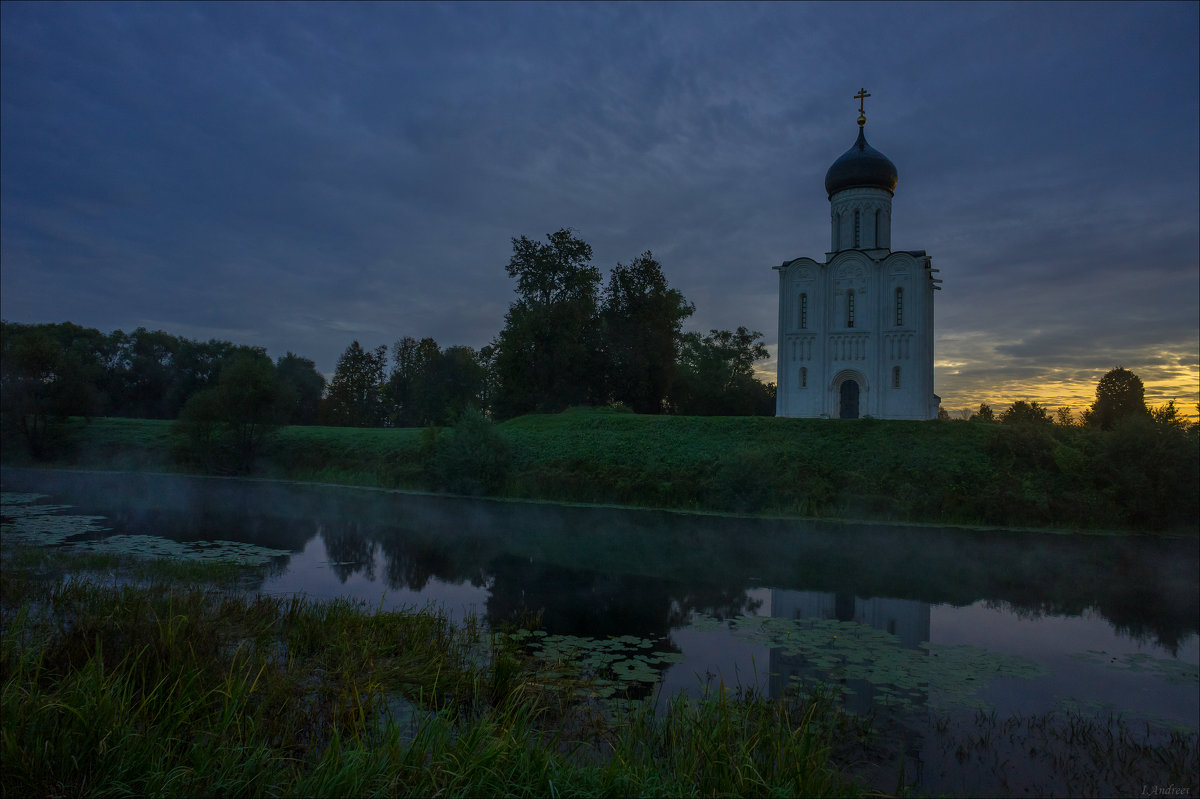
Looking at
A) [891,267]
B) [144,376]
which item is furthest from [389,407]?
[891,267]

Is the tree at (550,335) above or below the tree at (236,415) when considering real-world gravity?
above

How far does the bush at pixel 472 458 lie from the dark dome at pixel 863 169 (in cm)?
2466

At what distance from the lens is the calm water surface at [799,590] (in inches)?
321

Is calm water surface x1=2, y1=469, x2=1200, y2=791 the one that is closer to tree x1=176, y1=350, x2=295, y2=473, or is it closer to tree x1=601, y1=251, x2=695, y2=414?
tree x1=176, y1=350, x2=295, y2=473

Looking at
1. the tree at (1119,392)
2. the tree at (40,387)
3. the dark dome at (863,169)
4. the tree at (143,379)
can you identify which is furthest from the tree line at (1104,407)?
the tree at (143,379)

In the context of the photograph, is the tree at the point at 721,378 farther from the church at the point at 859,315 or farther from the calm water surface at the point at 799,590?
the calm water surface at the point at 799,590

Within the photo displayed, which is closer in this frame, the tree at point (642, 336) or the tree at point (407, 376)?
the tree at point (642, 336)

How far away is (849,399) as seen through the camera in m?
37.4

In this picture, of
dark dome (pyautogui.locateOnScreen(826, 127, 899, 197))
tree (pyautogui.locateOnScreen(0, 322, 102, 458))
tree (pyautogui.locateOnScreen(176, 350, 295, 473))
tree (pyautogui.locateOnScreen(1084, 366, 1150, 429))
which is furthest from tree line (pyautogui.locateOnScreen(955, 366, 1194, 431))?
tree (pyautogui.locateOnScreen(0, 322, 102, 458))

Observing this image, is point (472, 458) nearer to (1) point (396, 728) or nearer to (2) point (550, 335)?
(2) point (550, 335)

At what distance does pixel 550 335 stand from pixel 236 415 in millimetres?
16984

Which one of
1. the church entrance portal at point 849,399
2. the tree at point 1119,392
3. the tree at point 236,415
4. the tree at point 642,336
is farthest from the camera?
the tree at point 1119,392

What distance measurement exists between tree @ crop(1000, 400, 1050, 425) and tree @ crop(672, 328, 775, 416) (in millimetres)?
18796

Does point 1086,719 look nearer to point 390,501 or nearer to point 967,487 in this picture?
point 967,487
